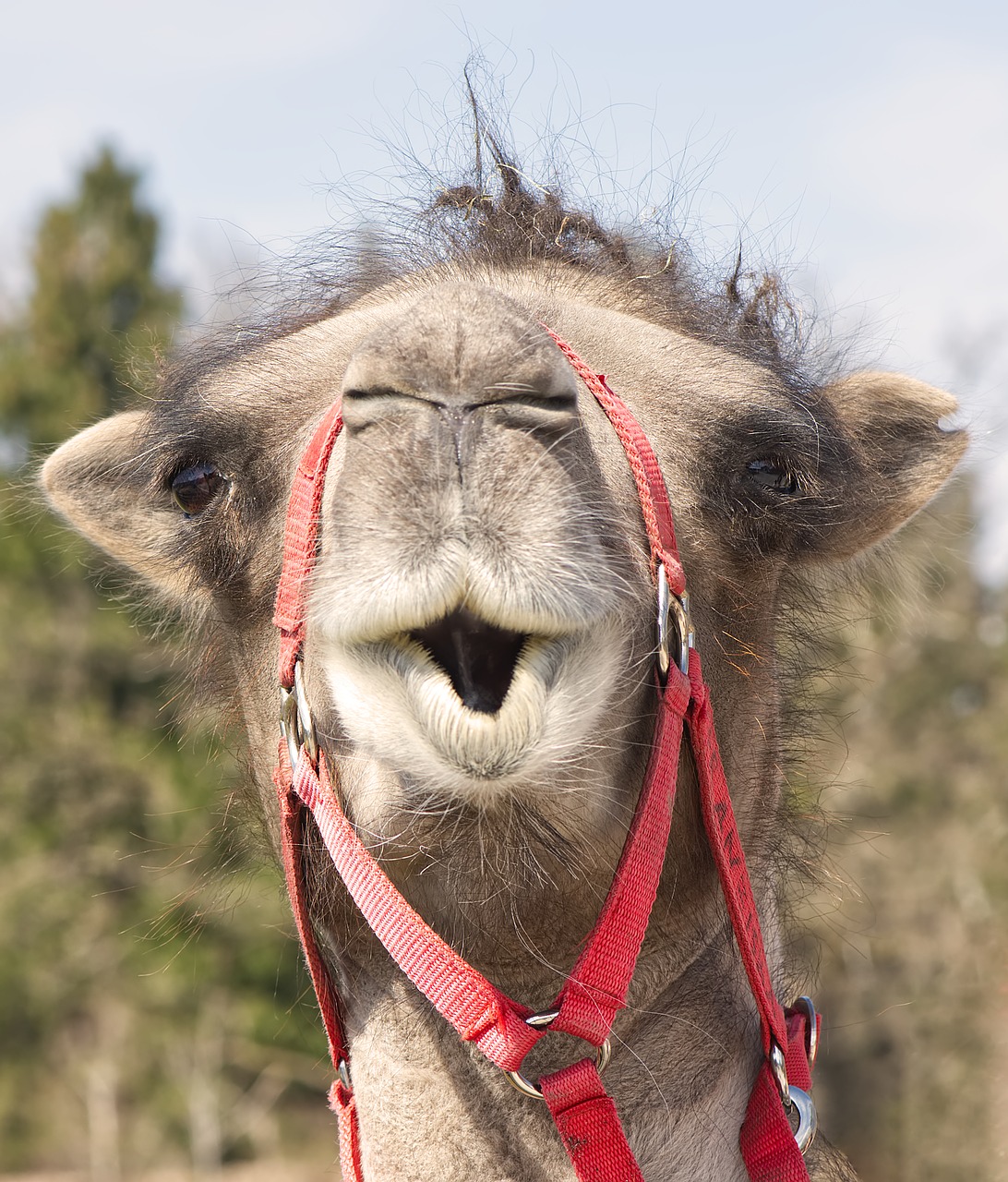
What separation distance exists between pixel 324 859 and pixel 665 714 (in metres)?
0.84

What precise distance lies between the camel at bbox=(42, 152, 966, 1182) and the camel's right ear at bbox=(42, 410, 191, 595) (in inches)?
0.4

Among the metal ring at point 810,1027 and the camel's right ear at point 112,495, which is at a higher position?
the camel's right ear at point 112,495

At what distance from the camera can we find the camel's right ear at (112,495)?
3787 millimetres

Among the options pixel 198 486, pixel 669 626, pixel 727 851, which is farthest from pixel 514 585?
pixel 198 486

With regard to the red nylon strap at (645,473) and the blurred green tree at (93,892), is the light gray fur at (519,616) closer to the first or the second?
the red nylon strap at (645,473)

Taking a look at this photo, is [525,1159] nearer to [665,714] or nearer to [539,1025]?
[539,1025]

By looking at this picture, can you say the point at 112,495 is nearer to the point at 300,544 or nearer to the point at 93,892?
the point at 300,544

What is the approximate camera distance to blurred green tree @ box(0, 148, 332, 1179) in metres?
23.5

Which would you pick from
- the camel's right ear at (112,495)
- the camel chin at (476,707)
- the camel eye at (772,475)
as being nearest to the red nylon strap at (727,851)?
the camel chin at (476,707)

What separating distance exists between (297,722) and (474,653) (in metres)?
0.56

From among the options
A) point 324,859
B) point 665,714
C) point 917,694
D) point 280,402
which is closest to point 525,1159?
point 324,859

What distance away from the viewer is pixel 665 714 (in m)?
2.76

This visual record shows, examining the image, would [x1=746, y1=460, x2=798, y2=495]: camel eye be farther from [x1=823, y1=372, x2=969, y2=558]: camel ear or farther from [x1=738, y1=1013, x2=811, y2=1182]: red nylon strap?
[x1=738, y1=1013, x2=811, y2=1182]: red nylon strap

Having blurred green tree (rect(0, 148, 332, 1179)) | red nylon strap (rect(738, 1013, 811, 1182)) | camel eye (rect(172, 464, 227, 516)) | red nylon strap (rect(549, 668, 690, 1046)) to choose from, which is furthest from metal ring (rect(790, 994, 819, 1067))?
blurred green tree (rect(0, 148, 332, 1179))
